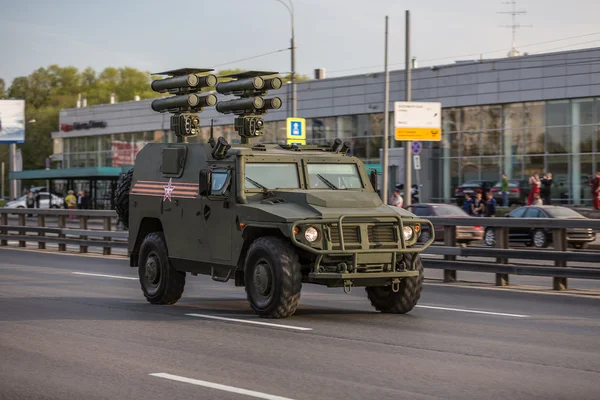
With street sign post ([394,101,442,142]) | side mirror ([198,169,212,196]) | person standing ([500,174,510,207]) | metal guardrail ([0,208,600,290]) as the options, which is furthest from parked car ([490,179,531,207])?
side mirror ([198,169,212,196])

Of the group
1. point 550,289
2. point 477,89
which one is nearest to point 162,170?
A: point 550,289

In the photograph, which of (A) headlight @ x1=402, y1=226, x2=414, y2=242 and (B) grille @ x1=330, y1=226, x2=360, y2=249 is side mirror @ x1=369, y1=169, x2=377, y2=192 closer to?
(A) headlight @ x1=402, y1=226, x2=414, y2=242

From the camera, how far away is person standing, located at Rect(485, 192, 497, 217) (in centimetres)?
3894

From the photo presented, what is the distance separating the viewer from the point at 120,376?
28.2 feet

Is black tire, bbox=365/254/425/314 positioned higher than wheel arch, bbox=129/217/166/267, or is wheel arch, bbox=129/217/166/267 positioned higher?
wheel arch, bbox=129/217/166/267

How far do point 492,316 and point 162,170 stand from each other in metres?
5.03

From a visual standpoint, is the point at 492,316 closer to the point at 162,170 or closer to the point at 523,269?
the point at 523,269

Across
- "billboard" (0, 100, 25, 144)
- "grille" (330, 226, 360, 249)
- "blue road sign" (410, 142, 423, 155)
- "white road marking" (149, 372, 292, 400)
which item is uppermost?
"billboard" (0, 100, 25, 144)

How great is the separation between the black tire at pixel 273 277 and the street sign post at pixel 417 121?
35.2 m

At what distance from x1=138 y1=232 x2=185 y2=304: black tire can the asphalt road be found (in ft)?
0.79

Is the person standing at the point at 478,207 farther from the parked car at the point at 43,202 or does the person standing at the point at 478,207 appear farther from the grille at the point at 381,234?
the parked car at the point at 43,202

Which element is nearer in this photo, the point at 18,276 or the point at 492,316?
the point at 492,316

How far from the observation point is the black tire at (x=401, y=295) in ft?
42.6

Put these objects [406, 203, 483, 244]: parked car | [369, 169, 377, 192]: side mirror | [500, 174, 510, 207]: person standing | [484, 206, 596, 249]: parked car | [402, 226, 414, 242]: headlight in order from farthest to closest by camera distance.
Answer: [500, 174, 510, 207]: person standing → [406, 203, 483, 244]: parked car → [484, 206, 596, 249]: parked car → [369, 169, 377, 192]: side mirror → [402, 226, 414, 242]: headlight
